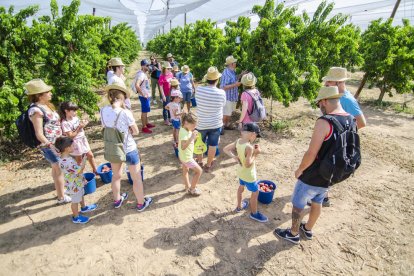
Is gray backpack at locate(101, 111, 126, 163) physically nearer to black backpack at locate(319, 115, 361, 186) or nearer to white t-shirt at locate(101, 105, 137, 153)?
white t-shirt at locate(101, 105, 137, 153)

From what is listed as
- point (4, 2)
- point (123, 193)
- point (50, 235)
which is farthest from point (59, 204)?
point (4, 2)

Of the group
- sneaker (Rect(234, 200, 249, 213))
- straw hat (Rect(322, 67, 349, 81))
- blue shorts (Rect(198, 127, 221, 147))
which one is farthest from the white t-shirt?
straw hat (Rect(322, 67, 349, 81))

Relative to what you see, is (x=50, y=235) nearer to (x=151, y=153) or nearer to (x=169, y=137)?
(x=151, y=153)

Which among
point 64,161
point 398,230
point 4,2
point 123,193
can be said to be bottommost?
point 398,230

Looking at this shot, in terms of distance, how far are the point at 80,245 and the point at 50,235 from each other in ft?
1.95

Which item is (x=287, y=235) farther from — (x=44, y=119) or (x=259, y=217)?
(x=44, y=119)

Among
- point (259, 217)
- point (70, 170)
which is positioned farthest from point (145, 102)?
point (259, 217)

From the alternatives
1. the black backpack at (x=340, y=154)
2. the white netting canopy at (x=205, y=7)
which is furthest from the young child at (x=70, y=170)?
the white netting canopy at (x=205, y=7)

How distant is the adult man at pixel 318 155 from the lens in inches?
113

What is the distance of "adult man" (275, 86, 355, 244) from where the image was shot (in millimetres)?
2877

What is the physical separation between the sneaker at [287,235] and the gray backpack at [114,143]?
2.62 m

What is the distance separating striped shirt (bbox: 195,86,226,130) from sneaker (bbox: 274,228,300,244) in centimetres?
224

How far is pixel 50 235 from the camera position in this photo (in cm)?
381

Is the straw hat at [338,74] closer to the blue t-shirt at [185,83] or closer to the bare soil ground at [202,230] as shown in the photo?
the bare soil ground at [202,230]
